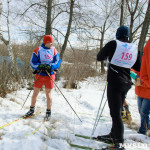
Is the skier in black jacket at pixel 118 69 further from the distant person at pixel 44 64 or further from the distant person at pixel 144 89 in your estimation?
the distant person at pixel 44 64

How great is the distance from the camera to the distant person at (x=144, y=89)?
7.13 ft

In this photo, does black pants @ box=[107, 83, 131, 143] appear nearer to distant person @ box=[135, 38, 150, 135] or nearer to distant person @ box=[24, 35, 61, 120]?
distant person @ box=[135, 38, 150, 135]

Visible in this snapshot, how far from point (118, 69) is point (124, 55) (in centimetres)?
24

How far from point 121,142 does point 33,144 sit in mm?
1344

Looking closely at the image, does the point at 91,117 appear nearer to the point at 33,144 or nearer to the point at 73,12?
the point at 33,144

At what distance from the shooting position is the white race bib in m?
1.98

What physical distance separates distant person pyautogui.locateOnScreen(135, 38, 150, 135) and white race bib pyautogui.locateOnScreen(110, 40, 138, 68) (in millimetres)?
262

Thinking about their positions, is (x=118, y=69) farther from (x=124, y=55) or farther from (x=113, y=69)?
(x=124, y=55)

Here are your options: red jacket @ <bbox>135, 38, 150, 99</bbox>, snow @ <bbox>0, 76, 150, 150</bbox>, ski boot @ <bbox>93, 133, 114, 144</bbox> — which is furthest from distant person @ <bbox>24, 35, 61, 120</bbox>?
red jacket @ <bbox>135, 38, 150, 99</bbox>

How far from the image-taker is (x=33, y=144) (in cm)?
187

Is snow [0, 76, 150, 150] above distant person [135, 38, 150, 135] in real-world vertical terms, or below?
below

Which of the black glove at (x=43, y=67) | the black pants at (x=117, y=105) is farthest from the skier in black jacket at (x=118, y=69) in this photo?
the black glove at (x=43, y=67)

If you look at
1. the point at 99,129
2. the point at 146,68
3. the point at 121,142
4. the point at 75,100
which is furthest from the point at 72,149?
the point at 75,100

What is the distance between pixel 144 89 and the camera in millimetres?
2432
